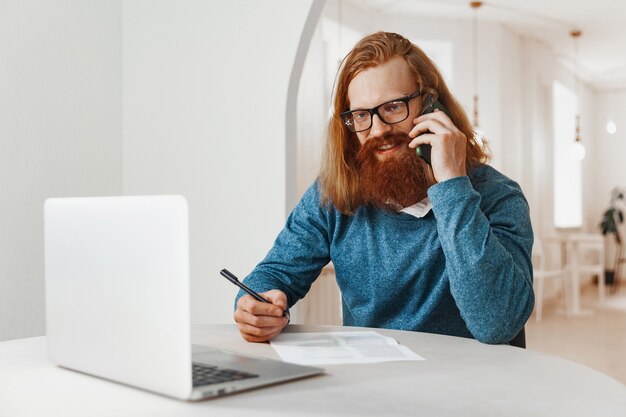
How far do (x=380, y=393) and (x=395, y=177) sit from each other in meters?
0.80

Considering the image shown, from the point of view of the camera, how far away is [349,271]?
1.68m

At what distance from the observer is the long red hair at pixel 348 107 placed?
1725mm

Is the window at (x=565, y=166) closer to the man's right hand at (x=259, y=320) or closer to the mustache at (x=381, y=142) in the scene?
the mustache at (x=381, y=142)

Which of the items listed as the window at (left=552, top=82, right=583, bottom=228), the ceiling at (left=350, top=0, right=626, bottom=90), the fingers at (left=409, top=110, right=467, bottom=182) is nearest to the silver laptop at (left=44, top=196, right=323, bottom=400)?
the fingers at (left=409, top=110, right=467, bottom=182)

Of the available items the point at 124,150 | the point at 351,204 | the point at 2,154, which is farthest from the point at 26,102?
the point at 351,204

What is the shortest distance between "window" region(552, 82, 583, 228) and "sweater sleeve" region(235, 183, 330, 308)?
8115mm

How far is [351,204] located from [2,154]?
1421mm

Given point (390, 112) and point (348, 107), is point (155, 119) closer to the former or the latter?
point (348, 107)

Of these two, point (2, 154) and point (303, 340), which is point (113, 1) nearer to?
point (2, 154)

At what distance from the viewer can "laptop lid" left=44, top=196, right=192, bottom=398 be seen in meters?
0.81

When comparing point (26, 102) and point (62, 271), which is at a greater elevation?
point (26, 102)

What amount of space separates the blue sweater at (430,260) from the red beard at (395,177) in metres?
0.04

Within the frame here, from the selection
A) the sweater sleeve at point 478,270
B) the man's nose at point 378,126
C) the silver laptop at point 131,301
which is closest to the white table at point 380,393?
the silver laptop at point 131,301

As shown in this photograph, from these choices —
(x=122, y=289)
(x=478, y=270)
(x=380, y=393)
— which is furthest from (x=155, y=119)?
(x=380, y=393)
